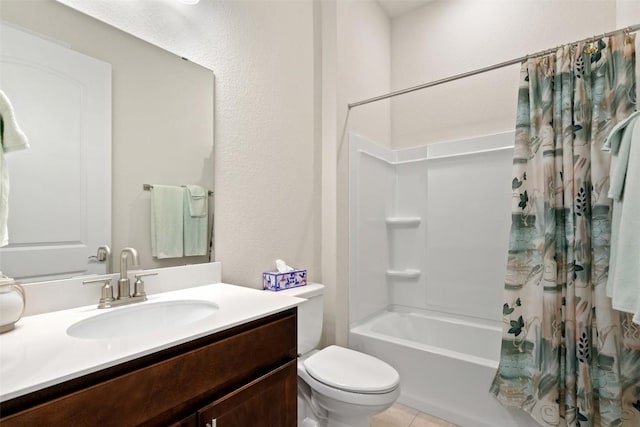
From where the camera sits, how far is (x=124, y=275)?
3.52 feet

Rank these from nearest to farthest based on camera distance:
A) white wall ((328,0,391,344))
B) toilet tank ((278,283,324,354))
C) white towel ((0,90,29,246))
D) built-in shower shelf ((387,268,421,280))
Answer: white towel ((0,90,29,246))
toilet tank ((278,283,324,354))
white wall ((328,0,391,344))
built-in shower shelf ((387,268,421,280))

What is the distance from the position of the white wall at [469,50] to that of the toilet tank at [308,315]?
5.76ft

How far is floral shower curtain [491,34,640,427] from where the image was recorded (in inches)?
55.7

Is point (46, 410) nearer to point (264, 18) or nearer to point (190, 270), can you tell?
point (190, 270)

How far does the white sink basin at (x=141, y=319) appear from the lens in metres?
0.91

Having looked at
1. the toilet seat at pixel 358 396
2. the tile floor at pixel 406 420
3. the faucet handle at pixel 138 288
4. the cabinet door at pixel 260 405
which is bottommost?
the tile floor at pixel 406 420

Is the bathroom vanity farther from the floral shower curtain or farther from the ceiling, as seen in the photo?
the ceiling

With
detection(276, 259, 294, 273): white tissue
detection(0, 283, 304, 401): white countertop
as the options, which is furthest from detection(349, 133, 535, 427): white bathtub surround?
detection(0, 283, 304, 401): white countertop

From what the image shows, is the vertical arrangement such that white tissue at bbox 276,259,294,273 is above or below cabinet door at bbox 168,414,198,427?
above

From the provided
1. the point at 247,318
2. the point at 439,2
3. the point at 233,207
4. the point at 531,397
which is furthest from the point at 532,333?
the point at 439,2

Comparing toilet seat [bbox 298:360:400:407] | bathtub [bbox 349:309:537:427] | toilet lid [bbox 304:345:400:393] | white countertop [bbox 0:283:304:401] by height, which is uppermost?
white countertop [bbox 0:283:304:401]

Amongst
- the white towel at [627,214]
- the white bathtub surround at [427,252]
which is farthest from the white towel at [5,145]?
the white towel at [627,214]

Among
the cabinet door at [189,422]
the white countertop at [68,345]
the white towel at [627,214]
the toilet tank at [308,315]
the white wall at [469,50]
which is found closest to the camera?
the white countertop at [68,345]

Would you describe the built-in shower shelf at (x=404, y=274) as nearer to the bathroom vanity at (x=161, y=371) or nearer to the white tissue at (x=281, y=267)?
the white tissue at (x=281, y=267)
